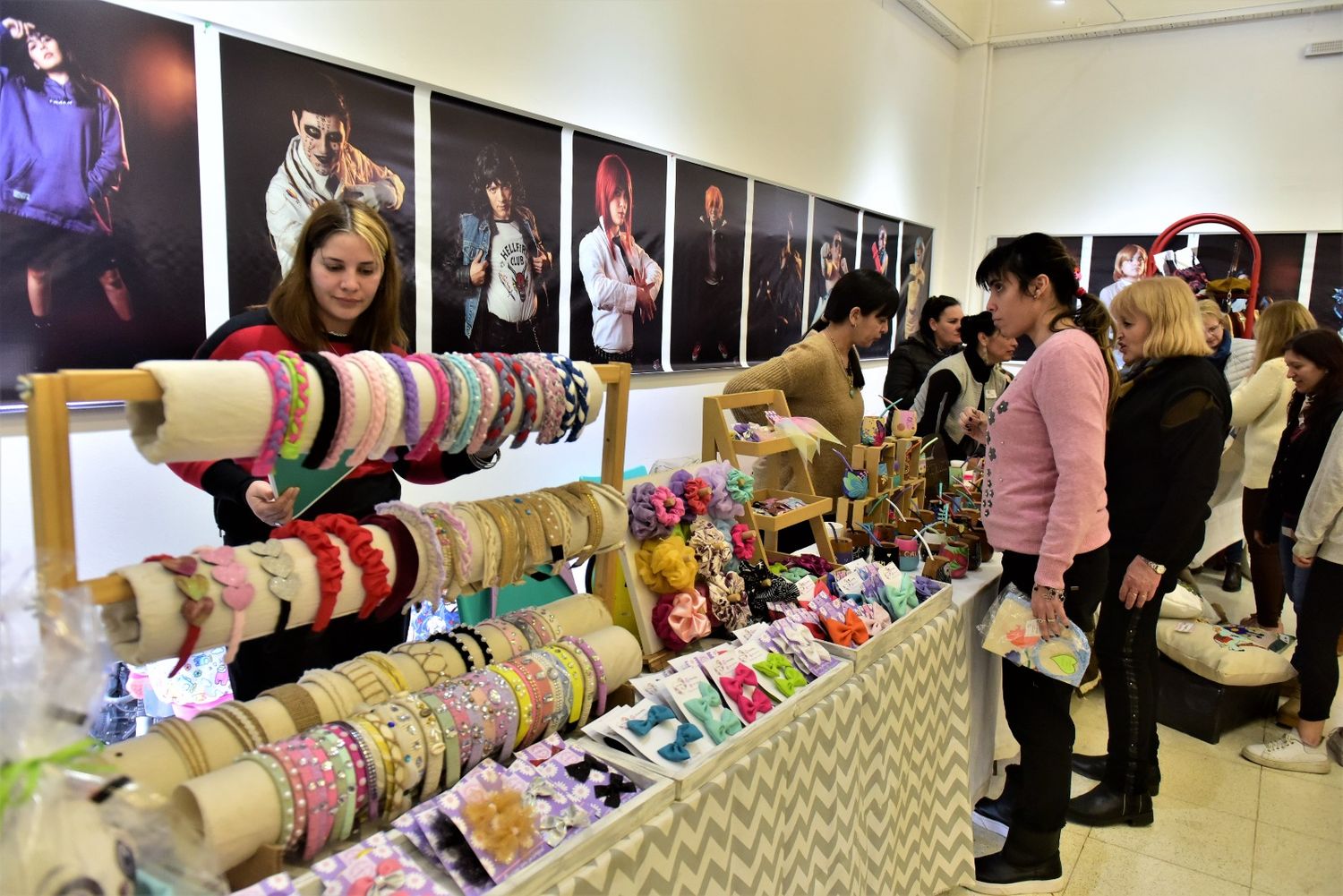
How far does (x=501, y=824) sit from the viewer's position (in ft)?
3.23

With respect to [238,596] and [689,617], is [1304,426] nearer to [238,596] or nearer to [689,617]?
[689,617]

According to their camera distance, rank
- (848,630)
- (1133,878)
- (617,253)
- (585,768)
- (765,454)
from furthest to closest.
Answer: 1. (617,253)
2. (1133,878)
3. (765,454)
4. (848,630)
5. (585,768)

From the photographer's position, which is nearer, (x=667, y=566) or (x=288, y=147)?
(x=667, y=566)

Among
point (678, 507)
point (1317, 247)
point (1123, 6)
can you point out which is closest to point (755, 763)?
point (678, 507)

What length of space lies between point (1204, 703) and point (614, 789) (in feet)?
9.67

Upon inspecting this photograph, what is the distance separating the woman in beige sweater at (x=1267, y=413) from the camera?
150 inches

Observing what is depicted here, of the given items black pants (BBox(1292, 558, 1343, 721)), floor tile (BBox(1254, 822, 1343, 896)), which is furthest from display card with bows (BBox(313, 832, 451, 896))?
black pants (BBox(1292, 558, 1343, 721))

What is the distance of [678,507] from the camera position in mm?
1671

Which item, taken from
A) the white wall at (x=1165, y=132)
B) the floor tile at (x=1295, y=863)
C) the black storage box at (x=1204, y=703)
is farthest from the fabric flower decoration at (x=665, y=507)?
the white wall at (x=1165, y=132)

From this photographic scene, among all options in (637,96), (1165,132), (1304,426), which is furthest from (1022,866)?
(1165,132)

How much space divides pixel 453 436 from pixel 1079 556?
Result: 60.0 inches

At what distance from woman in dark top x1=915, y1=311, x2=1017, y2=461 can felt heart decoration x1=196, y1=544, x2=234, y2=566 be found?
108 inches

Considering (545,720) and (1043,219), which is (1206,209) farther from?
(545,720)

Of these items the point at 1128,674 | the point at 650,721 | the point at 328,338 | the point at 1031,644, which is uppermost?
the point at 328,338
